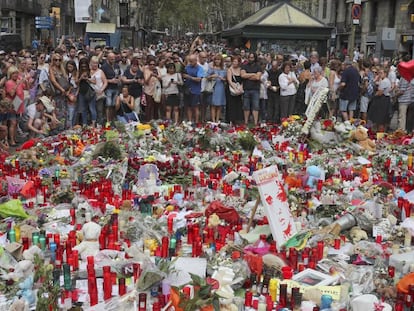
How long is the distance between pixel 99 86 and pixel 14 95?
5.64ft

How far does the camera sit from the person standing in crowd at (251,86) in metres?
11.8

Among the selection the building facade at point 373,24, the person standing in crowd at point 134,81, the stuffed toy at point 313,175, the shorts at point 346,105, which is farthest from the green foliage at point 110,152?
the building facade at point 373,24

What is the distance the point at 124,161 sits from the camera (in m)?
7.25

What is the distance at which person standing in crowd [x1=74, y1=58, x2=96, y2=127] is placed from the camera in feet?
36.6

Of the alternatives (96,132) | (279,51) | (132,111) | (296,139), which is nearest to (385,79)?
(296,139)

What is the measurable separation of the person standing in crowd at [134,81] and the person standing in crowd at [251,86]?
7.00 feet

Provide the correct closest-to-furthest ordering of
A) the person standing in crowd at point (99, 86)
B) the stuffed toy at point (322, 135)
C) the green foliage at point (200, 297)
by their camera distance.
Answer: the green foliage at point (200, 297) < the stuffed toy at point (322, 135) < the person standing in crowd at point (99, 86)

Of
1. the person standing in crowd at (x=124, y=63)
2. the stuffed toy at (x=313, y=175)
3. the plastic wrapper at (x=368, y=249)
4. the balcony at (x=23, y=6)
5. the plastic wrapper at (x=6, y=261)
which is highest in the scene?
the balcony at (x=23, y=6)

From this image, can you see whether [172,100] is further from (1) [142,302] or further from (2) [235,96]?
(1) [142,302]

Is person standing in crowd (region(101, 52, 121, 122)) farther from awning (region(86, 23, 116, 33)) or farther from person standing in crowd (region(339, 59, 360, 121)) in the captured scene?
awning (region(86, 23, 116, 33))

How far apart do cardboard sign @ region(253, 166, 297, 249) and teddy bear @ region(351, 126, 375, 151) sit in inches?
163

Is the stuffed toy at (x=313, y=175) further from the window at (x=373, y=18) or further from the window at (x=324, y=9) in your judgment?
the window at (x=324, y=9)

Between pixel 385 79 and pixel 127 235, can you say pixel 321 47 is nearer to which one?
pixel 385 79

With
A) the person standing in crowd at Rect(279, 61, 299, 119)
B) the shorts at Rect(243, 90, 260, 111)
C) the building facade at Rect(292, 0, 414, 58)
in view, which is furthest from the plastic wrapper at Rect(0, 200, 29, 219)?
the building facade at Rect(292, 0, 414, 58)
